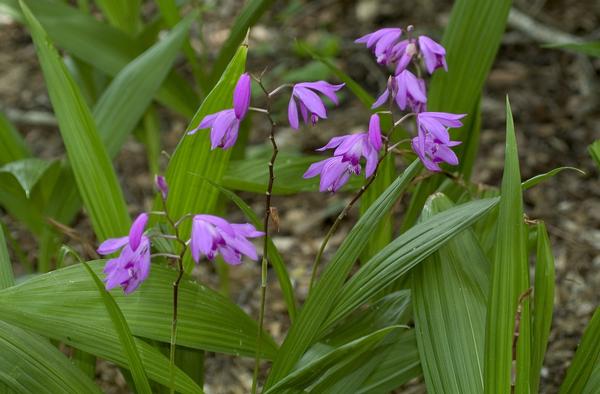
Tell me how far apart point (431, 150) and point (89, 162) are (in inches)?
36.9

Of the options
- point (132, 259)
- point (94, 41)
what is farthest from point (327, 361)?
point (94, 41)

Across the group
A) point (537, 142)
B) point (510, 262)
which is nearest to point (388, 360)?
point (510, 262)

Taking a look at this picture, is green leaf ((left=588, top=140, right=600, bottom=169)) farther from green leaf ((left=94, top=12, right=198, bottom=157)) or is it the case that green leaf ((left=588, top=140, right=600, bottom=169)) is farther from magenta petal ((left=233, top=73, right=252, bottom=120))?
green leaf ((left=94, top=12, right=198, bottom=157))

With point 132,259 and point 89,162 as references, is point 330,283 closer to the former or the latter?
point 132,259

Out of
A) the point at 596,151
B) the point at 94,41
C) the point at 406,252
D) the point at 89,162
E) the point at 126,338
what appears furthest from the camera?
the point at 94,41

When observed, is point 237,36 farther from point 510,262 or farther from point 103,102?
point 510,262

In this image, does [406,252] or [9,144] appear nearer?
[406,252]

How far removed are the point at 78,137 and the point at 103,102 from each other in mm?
525

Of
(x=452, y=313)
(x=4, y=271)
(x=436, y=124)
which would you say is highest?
(x=436, y=124)

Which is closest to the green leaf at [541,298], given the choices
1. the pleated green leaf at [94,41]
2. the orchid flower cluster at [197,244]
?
the orchid flower cluster at [197,244]

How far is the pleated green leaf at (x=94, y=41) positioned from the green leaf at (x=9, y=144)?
36 centimetres

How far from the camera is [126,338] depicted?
5.08 ft

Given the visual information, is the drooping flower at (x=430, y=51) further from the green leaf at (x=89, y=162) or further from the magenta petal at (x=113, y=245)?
the green leaf at (x=89, y=162)

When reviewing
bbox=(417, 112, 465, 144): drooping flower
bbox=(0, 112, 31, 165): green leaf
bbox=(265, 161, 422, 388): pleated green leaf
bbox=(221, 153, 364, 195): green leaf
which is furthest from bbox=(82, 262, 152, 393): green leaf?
bbox=(0, 112, 31, 165): green leaf
